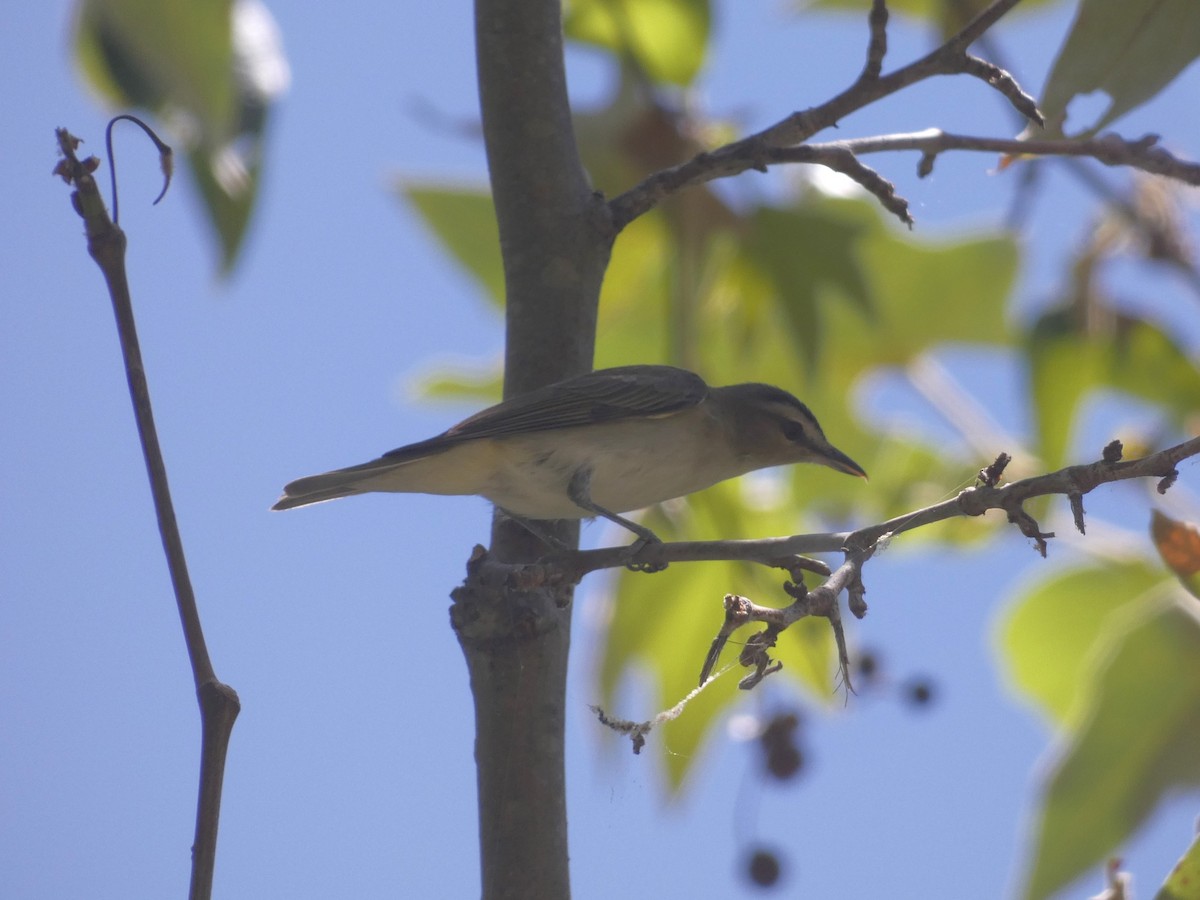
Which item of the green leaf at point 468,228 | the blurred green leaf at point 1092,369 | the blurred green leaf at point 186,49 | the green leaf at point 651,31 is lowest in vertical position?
the blurred green leaf at point 186,49

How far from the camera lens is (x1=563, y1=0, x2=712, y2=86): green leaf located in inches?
155

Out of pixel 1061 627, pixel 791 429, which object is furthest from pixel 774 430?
pixel 1061 627

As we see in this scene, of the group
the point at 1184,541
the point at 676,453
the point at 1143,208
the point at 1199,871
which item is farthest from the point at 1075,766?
the point at 1143,208

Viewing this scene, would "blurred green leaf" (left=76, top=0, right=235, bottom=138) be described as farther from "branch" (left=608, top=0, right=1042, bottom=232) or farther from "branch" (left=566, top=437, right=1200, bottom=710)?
"branch" (left=566, top=437, right=1200, bottom=710)

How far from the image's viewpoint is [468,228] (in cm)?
450

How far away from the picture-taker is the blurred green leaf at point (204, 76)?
2320mm

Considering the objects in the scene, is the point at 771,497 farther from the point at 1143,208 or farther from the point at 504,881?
the point at 504,881

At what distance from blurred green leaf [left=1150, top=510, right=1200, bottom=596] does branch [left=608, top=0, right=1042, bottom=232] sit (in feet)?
2.79

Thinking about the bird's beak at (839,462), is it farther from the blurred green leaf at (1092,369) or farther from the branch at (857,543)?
the branch at (857,543)

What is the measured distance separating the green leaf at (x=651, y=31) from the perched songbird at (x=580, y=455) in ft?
3.29

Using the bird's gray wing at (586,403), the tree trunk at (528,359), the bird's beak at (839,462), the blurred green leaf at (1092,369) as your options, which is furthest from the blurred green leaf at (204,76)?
the blurred green leaf at (1092,369)

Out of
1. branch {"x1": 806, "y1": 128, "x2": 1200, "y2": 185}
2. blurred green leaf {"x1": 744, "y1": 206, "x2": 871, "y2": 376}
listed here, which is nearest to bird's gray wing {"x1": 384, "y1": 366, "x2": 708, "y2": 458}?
blurred green leaf {"x1": 744, "y1": 206, "x2": 871, "y2": 376}

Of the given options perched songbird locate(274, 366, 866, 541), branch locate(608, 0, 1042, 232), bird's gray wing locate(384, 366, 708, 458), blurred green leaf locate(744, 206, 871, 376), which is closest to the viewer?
branch locate(608, 0, 1042, 232)

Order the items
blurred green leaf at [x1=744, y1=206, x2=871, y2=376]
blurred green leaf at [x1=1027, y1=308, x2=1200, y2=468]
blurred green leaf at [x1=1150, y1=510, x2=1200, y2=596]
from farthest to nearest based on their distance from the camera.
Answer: blurred green leaf at [x1=1027, y1=308, x2=1200, y2=468]
blurred green leaf at [x1=744, y1=206, x2=871, y2=376]
blurred green leaf at [x1=1150, y1=510, x2=1200, y2=596]
